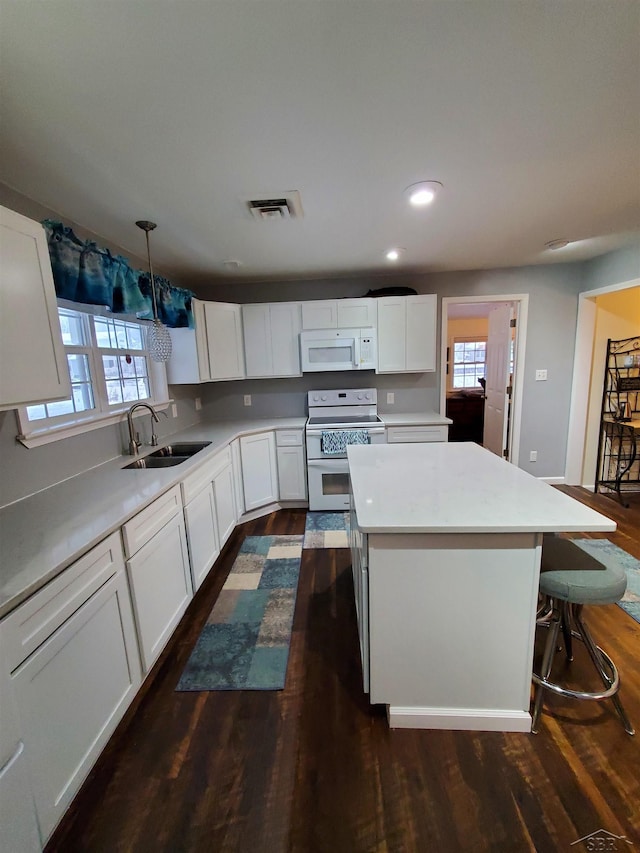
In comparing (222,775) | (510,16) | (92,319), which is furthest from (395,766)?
(92,319)

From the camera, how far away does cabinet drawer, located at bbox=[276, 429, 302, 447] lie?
3385 mm

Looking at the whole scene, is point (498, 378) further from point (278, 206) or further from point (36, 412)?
point (36, 412)

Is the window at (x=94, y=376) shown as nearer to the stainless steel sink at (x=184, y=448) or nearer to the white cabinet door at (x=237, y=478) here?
the stainless steel sink at (x=184, y=448)

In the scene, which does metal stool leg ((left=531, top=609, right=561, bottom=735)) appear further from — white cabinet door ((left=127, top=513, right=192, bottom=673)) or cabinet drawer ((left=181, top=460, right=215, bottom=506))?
cabinet drawer ((left=181, top=460, right=215, bottom=506))

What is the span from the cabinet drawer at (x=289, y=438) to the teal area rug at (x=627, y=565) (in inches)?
89.6

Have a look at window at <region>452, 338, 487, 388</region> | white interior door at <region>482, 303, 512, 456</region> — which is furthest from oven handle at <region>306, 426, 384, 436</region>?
window at <region>452, 338, 487, 388</region>

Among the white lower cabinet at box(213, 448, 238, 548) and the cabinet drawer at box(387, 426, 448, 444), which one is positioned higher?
the cabinet drawer at box(387, 426, 448, 444)

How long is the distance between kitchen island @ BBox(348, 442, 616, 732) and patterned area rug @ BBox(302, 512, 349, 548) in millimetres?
1406

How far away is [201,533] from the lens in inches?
87.9

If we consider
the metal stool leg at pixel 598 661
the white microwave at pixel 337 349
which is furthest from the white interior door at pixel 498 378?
the metal stool leg at pixel 598 661

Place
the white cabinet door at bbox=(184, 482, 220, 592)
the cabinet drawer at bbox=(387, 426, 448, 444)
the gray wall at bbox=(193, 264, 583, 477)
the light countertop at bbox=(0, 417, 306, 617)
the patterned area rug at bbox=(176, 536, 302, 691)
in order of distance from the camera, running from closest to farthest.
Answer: the light countertop at bbox=(0, 417, 306, 617)
the patterned area rug at bbox=(176, 536, 302, 691)
the white cabinet door at bbox=(184, 482, 220, 592)
the cabinet drawer at bbox=(387, 426, 448, 444)
the gray wall at bbox=(193, 264, 583, 477)

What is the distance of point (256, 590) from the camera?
228 cm

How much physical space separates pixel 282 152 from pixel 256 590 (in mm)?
2420

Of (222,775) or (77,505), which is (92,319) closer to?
(77,505)
